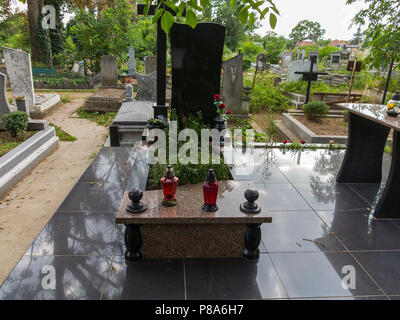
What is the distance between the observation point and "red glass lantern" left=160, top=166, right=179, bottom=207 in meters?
3.14

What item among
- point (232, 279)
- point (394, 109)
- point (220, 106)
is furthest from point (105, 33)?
point (232, 279)

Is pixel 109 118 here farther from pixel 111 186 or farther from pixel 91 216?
pixel 91 216

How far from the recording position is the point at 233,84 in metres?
10.8

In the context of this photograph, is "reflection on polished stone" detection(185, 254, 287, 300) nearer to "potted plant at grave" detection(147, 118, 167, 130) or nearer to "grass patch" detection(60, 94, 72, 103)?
"potted plant at grave" detection(147, 118, 167, 130)

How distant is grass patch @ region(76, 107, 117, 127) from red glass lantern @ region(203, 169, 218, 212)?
739cm

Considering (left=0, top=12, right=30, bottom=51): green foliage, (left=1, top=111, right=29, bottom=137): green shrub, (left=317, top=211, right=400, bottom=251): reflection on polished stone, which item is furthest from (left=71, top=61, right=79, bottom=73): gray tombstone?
(left=317, top=211, right=400, bottom=251): reflection on polished stone

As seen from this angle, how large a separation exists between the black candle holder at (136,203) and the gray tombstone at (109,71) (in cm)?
1113

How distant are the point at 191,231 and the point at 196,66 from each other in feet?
11.8

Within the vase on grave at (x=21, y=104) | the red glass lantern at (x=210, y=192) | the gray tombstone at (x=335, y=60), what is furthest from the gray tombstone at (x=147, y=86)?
the gray tombstone at (x=335, y=60)

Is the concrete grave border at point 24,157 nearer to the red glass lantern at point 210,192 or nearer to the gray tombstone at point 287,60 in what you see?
the red glass lantern at point 210,192

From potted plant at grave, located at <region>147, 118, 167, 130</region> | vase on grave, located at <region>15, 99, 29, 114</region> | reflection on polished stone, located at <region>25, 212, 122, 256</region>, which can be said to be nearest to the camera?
→ reflection on polished stone, located at <region>25, 212, 122, 256</region>

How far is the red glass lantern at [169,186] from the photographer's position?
3145 mm
